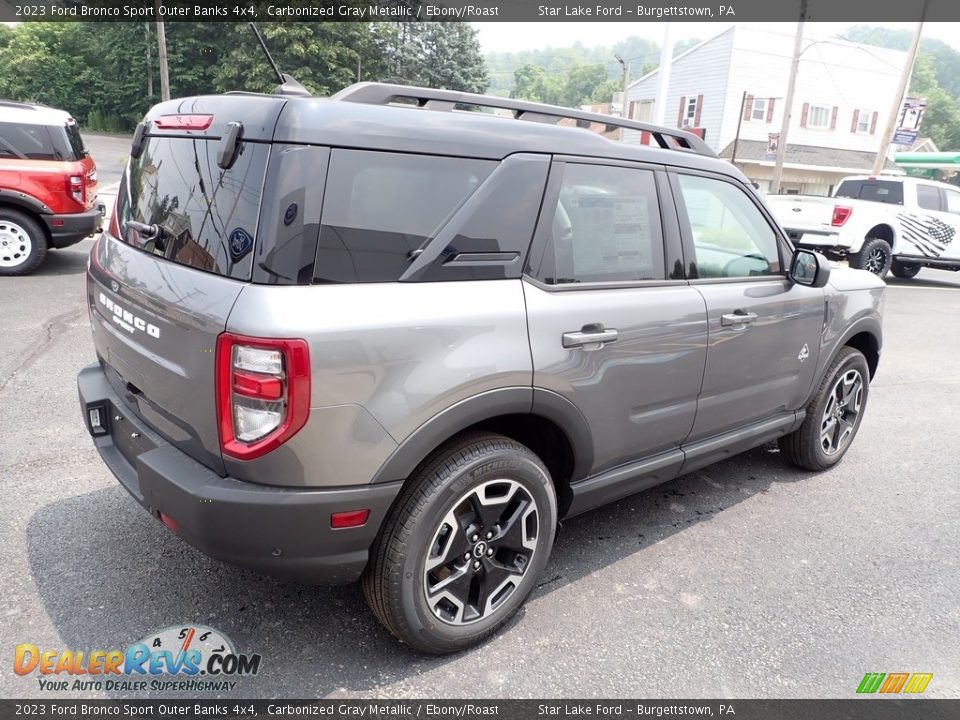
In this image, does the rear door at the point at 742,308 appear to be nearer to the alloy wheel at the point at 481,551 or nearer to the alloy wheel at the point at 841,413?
the alloy wheel at the point at 841,413

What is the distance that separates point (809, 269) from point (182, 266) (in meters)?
2.96

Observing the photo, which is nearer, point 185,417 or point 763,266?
point 185,417

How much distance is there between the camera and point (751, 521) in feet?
12.1

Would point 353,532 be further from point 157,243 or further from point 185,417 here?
point 157,243

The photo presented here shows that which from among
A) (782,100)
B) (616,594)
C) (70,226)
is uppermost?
(782,100)

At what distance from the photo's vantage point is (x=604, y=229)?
2.86 m

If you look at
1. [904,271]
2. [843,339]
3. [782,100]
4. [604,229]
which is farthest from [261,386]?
[782,100]

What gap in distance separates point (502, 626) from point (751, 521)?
5.53ft

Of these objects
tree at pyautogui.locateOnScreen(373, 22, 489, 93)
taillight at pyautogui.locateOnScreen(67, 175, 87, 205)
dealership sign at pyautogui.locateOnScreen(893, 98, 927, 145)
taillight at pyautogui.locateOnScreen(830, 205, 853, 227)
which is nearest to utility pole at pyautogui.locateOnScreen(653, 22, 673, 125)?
taillight at pyautogui.locateOnScreen(830, 205, 853, 227)

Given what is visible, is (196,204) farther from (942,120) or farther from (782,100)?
(942,120)

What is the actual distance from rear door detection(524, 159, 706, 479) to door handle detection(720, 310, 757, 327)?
0.15m

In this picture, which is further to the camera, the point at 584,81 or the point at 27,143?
the point at 584,81

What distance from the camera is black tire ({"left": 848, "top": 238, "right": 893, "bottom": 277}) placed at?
1255cm

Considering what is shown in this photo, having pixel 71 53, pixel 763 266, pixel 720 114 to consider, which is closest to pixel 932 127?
pixel 720 114
